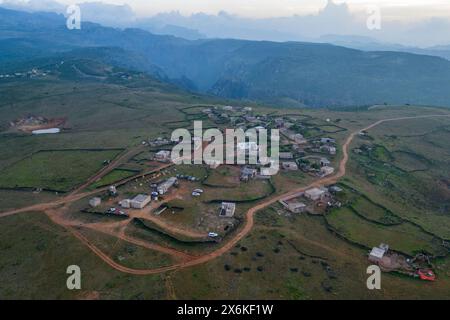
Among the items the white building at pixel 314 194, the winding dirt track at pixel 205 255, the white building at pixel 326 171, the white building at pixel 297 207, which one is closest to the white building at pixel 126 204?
the winding dirt track at pixel 205 255

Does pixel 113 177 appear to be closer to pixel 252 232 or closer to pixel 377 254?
pixel 252 232

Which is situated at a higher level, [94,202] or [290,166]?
[290,166]

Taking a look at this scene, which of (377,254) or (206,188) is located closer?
(377,254)

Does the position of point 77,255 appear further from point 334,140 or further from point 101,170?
point 334,140

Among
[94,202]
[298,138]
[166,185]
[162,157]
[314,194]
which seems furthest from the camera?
[298,138]

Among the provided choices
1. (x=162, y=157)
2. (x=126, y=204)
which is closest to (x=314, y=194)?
(x=126, y=204)

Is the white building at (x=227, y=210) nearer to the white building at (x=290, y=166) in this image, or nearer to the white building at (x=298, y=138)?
the white building at (x=290, y=166)

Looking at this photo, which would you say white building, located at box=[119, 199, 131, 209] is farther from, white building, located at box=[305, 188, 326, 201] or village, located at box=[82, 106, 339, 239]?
white building, located at box=[305, 188, 326, 201]
